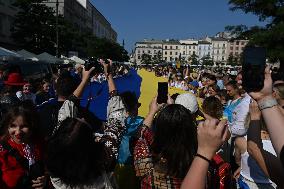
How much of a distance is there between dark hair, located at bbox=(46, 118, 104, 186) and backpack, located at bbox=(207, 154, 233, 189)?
0.65m

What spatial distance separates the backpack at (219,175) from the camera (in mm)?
2312

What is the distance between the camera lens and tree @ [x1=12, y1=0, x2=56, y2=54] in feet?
131

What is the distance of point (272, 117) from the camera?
2.04 metres

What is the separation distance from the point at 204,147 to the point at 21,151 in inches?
62.3

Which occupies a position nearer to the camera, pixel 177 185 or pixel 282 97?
pixel 177 185

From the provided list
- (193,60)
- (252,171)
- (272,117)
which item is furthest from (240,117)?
(193,60)

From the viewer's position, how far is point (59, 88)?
12.4 feet

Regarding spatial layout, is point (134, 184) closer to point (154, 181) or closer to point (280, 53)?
point (154, 181)

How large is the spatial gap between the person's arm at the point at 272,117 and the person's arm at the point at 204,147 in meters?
0.34

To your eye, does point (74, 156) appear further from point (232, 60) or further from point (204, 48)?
point (204, 48)

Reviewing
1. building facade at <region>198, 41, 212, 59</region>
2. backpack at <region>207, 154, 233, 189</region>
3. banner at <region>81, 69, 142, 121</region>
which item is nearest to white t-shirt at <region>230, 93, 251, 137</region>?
banner at <region>81, 69, 142, 121</region>

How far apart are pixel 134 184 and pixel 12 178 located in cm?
112

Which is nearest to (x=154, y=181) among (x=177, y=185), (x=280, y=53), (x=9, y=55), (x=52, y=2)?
(x=177, y=185)

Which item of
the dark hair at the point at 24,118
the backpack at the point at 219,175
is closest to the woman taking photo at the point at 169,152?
the backpack at the point at 219,175
